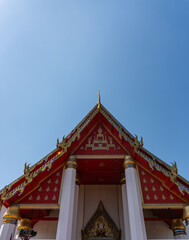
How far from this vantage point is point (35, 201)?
5441 millimetres

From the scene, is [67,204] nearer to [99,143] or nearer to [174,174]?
[99,143]

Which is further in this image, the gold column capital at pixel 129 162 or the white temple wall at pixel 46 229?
the white temple wall at pixel 46 229

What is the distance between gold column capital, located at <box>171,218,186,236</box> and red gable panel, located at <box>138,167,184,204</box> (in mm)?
1737

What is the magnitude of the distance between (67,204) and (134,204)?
181 centimetres

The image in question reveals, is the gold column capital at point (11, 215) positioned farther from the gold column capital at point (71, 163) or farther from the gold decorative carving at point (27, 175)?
the gold column capital at point (71, 163)

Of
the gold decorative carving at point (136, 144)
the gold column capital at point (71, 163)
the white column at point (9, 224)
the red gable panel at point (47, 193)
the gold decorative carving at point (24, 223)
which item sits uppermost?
the gold decorative carving at point (136, 144)

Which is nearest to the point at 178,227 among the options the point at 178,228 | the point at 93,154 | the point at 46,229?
the point at 178,228

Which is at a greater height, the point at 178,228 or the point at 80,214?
the point at 80,214

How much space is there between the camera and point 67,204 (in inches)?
204

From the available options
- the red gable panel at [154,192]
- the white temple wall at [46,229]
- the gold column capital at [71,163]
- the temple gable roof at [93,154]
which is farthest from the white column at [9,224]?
the red gable panel at [154,192]

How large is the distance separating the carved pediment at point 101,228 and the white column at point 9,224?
275 centimetres

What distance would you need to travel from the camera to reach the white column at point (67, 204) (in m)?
4.74

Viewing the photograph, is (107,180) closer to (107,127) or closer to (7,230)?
(107,127)

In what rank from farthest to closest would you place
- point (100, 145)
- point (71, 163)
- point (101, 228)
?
1. point (101, 228)
2. point (100, 145)
3. point (71, 163)
